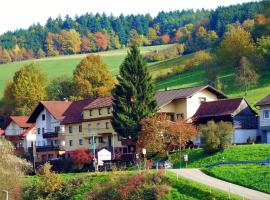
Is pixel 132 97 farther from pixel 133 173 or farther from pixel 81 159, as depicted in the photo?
pixel 133 173

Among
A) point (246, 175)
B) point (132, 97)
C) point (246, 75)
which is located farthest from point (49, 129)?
point (246, 175)

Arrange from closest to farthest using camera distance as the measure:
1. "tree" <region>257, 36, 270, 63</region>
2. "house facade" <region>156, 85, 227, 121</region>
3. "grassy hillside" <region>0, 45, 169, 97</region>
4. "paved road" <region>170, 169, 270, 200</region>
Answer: "paved road" <region>170, 169, 270, 200</region> < "house facade" <region>156, 85, 227, 121</region> < "tree" <region>257, 36, 270, 63</region> < "grassy hillside" <region>0, 45, 169, 97</region>

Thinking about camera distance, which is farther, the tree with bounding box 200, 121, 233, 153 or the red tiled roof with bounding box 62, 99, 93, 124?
the red tiled roof with bounding box 62, 99, 93, 124

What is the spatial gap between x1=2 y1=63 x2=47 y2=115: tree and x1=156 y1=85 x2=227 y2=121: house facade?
36.9 metres

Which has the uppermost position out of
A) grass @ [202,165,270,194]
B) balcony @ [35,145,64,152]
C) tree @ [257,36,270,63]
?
tree @ [257,36,270,63]

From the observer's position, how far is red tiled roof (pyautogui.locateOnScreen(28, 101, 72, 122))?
3748 inches

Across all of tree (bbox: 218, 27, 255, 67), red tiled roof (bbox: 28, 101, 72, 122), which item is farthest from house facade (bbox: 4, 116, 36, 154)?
tree (bbox: 218, 27, 255, 67)

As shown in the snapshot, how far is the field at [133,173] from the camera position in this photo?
49375 millimetres

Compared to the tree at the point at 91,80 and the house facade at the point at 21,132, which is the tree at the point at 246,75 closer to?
the tree at the point at 91,80

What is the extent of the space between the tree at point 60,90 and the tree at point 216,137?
5518 centimetres

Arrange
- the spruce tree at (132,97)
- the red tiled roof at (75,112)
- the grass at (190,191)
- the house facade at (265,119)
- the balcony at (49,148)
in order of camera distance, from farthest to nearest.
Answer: the balcony at (49,148), the red tiled roof at (75,112), the spruce tree at (132,97), the house facade at (265,119), the grass at (190,191)

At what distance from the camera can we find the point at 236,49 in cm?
11544

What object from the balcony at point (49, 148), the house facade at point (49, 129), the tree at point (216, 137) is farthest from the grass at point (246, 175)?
the house facade at point (49, 129)

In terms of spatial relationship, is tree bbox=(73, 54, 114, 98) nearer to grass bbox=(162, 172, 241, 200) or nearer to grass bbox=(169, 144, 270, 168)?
grass bbox=(169, 144, 270, 168)
